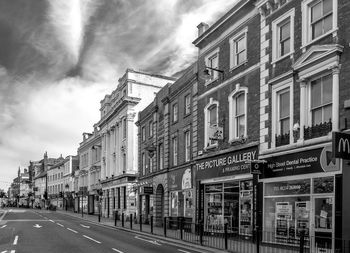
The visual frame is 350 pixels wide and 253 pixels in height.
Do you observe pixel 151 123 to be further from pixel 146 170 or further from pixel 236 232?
pixel 236 232

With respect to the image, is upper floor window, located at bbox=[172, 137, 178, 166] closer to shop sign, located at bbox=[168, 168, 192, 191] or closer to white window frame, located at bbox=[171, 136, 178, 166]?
white window frame, located at bbox=[171, 136, 178, 166]

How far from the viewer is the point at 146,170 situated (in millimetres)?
42031

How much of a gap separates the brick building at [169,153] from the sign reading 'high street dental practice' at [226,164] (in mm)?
2676

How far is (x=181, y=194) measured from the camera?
106 ft

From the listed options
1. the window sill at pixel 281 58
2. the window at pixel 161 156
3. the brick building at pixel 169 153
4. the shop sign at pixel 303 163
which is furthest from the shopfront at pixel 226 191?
the window at pixel 161 156

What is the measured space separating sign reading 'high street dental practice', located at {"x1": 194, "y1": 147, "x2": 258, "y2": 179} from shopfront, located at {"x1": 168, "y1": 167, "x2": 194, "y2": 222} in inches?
90.1

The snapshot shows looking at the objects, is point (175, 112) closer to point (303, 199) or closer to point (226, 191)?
point (226, 191)

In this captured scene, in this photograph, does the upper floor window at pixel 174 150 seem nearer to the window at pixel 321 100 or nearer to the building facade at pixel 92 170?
the window at pixel 321 100

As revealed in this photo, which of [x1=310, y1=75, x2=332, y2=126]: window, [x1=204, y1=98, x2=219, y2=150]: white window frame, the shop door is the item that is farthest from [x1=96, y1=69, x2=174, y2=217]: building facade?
[x1=310, y1=75, x2=332, y2=126]: window

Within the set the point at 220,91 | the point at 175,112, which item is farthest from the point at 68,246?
the point at 175,112

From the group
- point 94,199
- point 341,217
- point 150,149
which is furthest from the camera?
point 94,199

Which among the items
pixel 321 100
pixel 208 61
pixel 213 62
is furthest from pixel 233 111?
pixel 321 100

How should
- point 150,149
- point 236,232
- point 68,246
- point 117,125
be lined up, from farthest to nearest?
point 117,125
point 150,149
point 236,232
point 68,246

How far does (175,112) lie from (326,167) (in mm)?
18774
